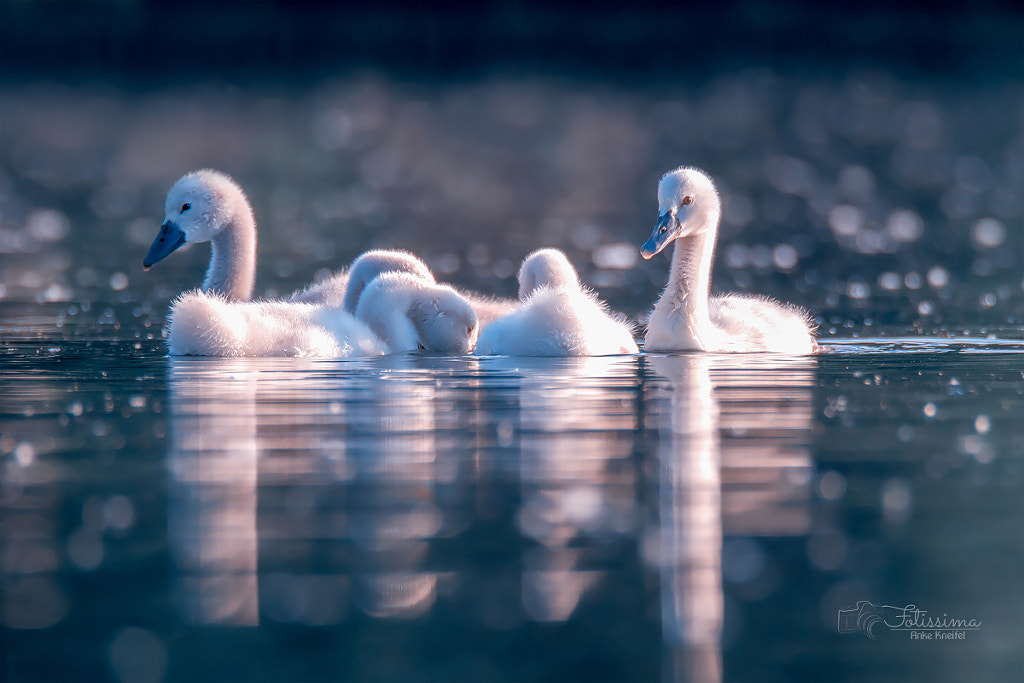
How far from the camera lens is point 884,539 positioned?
479 centimetres

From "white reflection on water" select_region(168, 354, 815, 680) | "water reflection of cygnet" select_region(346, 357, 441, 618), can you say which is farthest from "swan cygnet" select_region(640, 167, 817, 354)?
"water reflection of cygnet" select_region(346, 357, 441, 618)

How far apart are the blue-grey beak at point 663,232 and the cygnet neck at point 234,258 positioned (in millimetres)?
3614

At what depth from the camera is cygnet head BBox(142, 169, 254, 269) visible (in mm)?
11914

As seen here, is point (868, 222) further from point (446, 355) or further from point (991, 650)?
point (991, 650)

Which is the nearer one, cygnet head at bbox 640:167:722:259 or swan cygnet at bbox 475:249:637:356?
swan cygnet at bbox 475:249:637:356

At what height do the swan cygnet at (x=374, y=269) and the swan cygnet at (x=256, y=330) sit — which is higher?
the swan cygnet at (x=374, y=269)

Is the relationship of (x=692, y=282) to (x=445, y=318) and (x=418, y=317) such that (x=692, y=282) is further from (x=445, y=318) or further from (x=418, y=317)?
(x=418, y=317)

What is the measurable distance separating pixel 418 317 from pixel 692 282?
2.11 metres

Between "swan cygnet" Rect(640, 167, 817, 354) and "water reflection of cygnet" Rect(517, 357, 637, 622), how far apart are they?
6.79 feet

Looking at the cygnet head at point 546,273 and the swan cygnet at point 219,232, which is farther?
the swan cygnet at point 219,232

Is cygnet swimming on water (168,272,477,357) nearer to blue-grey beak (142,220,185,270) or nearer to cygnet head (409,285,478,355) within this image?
cygnet head (409,285,478,355)

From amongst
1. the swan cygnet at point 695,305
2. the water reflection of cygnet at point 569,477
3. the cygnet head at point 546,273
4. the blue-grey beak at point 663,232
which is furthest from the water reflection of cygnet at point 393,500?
the cygnet head at point 546,273

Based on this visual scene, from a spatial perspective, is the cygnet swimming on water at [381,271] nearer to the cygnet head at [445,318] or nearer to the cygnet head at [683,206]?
the cygnet head at [445,318]

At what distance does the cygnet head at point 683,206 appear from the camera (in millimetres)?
10750
